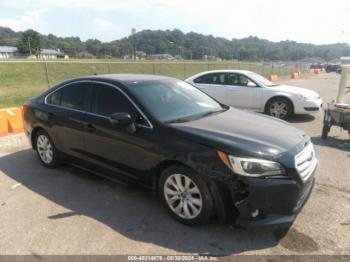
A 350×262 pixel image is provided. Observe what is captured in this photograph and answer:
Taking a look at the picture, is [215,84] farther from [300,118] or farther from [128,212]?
[128,212]

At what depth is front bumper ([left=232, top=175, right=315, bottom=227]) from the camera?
3178 mm

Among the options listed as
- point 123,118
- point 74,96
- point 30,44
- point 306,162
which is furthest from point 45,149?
point 30,44

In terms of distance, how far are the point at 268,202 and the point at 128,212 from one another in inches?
68.7

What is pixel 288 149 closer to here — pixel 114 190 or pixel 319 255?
pixel 319 255

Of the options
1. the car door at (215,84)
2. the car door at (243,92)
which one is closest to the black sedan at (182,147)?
Answer: the car door at (243,92)

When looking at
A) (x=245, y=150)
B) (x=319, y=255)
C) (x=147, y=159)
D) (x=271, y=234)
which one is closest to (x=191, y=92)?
(x=147, y=159)

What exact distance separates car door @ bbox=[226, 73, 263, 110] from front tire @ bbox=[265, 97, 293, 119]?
0.32m

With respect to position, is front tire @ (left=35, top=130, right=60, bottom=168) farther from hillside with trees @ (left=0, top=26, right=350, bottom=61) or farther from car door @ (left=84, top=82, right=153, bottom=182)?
hillside with trees @ (left=0, top=26, right=350, bottom=61)

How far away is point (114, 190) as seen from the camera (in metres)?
4.70

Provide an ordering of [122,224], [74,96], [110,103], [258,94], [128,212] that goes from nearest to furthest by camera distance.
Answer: [122,224], [128,212], [110,103], [74,96], [258,94]

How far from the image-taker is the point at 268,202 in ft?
10.5

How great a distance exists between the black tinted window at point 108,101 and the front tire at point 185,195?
102cm

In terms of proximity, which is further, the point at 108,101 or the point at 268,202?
the point at 108,101

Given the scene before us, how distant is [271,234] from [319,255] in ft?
1.68
